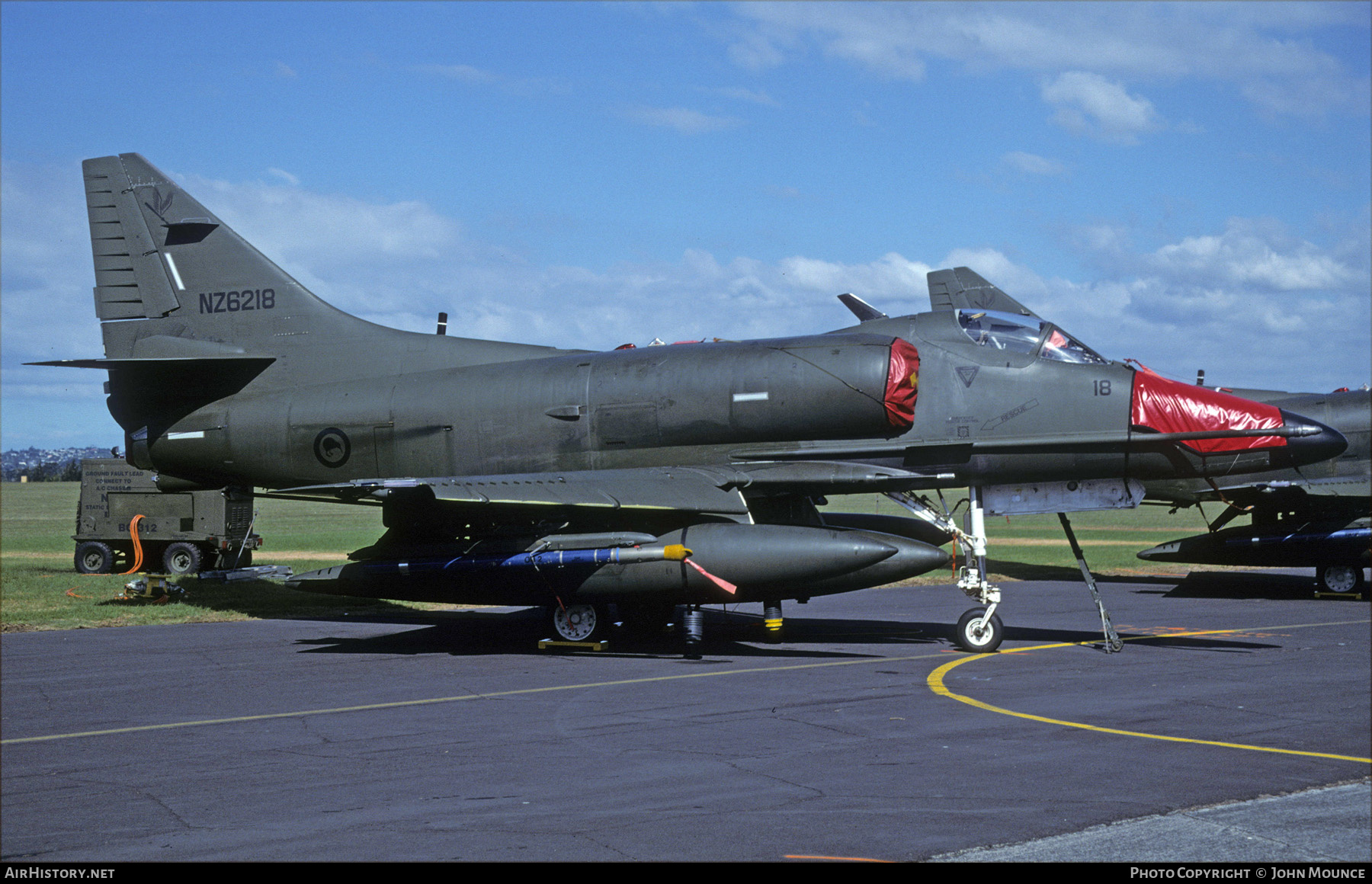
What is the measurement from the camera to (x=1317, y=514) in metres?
20.8

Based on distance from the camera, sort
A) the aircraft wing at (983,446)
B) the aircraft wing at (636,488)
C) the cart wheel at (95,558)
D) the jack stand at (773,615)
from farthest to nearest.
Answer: the cart wheel at (95,558), the jack stand at (773,615), the aircraft wing at (636,488), the aircraft wing at (983,446)

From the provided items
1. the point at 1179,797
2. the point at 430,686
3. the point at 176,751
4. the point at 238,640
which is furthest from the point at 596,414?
the point at 1179,797

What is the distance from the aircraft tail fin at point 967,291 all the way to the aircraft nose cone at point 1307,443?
391 inches

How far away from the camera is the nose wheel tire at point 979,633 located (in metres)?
13.0

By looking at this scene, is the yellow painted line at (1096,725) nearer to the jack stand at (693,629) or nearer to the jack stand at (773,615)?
the jack stand at (773,615)

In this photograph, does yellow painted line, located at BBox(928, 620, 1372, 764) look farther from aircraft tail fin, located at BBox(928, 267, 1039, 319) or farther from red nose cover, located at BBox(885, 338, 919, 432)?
aircraft tail fin, located at BBox(928, 267, 1039, 319)

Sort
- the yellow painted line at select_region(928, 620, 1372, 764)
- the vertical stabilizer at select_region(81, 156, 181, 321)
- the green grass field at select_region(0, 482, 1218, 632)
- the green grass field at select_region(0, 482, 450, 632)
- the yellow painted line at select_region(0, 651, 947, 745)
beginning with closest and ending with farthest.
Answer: the yellow painted line at select_region(928, 620, 1372, 764), the yellow painted line at select_region(0, 651, 947, 745), the vertical stabilizer at select_region(81, 156, 181, 321), the green grass field at select_region(0, 482, 450, 632), the green grass field at select_region(0, 482, 1218, 632)

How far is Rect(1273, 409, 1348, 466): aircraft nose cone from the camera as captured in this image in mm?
12617

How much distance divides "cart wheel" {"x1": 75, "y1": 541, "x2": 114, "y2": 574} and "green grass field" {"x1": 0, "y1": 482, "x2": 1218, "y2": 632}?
1.29ft

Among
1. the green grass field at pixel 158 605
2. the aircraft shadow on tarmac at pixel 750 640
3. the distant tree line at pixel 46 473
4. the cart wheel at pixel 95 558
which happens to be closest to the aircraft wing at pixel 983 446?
the aircraft shadow on tarmac at pixel 750 640

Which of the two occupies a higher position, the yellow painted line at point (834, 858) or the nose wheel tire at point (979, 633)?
the nose wheel tire at point (979, 633)

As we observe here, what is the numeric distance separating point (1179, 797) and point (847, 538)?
621 centimetres

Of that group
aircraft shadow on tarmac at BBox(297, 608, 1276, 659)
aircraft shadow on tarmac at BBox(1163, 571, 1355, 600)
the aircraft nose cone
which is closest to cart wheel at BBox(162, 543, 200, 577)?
aircraft shadow on tarmac at BBox(297, 608, 1276, 659)

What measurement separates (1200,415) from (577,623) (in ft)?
26.3
